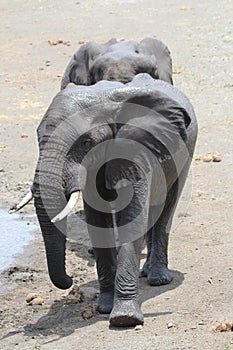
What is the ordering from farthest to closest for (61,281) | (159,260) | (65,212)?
(159,260) → (61,281) → (65,212)

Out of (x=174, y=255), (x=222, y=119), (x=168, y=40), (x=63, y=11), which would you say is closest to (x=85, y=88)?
(x=174, y=255)

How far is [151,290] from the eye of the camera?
642 cm

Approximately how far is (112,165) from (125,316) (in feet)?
2.71

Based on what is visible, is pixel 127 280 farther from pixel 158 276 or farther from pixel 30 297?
pixel 30 297

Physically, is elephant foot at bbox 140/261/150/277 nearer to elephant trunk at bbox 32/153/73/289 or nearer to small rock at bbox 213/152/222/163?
elephant trunk at bbox 32/153/73/289

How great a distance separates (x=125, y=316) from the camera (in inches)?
222

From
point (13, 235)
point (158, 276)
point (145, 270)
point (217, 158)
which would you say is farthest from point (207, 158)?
point (158, 276)

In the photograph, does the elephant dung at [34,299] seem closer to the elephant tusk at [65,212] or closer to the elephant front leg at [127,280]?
the elephant front leg at [127,280]

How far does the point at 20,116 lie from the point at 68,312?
6.33 meters

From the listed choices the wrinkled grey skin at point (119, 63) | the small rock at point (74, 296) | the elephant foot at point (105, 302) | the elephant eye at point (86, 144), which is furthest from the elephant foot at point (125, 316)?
the wrinkled grey skin at point (119, 63)

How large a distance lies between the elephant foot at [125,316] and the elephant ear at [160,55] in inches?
119

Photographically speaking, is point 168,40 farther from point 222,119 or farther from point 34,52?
point 222,119

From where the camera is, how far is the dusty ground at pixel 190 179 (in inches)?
222

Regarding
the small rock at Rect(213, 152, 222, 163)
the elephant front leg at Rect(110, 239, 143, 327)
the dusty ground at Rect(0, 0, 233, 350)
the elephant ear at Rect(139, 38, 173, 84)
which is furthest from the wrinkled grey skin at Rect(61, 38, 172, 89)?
the elephant front leg at Rect(110, 239, 143, 327)
